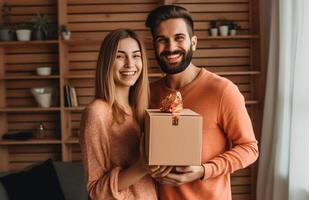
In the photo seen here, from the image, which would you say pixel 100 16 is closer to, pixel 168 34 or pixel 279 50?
pixel 279 50

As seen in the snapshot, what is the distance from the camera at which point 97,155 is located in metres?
1.48

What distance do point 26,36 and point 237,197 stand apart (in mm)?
2591

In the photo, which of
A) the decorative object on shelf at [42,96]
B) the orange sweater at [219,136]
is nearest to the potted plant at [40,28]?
the decorative object on shelf at [42,96]

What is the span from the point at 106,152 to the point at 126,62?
0.35 meters

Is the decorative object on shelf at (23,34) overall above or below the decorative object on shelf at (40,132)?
above

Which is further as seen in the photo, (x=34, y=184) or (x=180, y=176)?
(x=34, y=184)

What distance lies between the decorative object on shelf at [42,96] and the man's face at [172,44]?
2.45 m

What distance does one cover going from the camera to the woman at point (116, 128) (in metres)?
1.47

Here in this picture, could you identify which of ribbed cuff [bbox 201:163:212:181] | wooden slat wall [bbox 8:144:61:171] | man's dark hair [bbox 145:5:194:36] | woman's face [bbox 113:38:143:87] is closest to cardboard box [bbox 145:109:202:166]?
ribbed cuff [bbox 201:163:212:181]

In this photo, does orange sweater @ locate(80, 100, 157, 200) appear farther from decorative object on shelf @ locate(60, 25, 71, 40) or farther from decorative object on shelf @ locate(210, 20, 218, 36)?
decorative object on shelf @ locate(210, 20, 218, 36)

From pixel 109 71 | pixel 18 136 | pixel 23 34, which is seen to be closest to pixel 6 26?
pixel 23 34

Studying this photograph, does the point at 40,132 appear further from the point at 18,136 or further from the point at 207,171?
the point at 207,171

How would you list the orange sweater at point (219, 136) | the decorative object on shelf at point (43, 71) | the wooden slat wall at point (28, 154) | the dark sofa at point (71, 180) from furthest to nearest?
the wooden slat wall at point (28, 154), the decorative object on shelf at point (43, 71), the dark sofa at point (71, 180), the orange sweater at point (219, 136)

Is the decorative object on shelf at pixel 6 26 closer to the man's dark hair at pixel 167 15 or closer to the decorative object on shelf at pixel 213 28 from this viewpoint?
the decorative object on shelf at pixel 213 28
